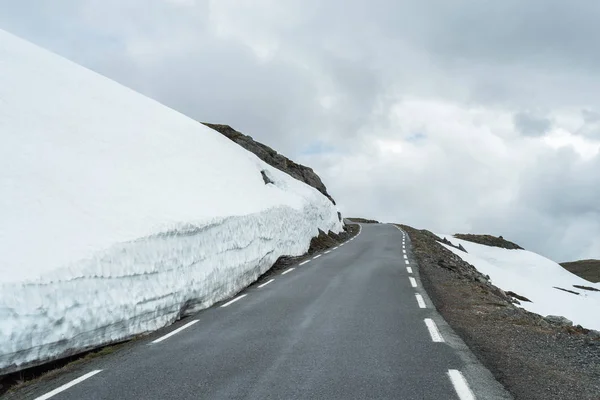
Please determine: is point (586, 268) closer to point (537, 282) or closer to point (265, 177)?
point (537, 282)

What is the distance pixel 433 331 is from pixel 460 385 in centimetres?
270

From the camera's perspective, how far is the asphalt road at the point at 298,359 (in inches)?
200

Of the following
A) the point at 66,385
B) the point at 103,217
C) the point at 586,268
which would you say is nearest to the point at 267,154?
the point at 103,217

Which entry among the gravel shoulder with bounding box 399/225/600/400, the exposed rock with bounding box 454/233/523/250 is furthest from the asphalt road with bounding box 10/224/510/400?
the exposed rock with bounding box 454/233/523/250

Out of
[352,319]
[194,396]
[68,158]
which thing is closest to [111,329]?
[194,396]

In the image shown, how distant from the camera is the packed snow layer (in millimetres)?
29234

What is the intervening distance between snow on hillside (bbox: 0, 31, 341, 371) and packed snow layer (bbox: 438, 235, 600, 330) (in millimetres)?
19060

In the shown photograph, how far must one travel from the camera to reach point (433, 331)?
7762 mm

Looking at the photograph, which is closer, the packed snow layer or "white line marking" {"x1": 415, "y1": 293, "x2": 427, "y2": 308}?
"white line marking" {"x1": 415, "y1": 293, "x2": 427, "y2": 308}

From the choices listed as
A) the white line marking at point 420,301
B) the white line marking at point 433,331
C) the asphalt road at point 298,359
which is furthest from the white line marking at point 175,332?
the white line marking at point 420,301

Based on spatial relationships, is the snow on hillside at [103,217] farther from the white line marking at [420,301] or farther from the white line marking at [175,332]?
the white line marking at [420,301]

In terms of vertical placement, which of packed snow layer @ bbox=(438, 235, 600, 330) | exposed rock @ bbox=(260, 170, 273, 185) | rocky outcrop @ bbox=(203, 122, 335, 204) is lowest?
packed snow layer @ bbox=(438, 235, 600, 330)

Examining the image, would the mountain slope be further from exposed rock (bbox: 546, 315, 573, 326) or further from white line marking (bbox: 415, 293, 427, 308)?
white line marking (bbox: 415, 293, 427, 308)

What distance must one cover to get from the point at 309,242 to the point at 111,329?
1952 centimetres
